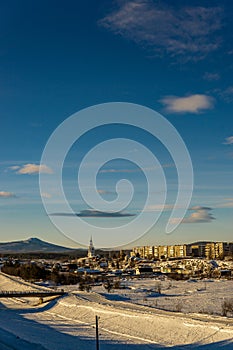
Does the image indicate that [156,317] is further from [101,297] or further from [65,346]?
[101,297]

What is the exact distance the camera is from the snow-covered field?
27328mm

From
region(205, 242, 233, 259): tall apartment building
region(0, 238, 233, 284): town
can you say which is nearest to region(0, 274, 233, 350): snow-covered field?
region(0, 238, 233, 284): town

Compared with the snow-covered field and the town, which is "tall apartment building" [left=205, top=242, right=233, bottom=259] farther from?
the snow-covered field

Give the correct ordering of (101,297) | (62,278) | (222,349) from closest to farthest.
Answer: (222,349) → (101,297) → (62,278)

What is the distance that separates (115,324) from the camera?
114ft

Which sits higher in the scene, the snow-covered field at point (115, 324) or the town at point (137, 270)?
the town at point (137, 270)

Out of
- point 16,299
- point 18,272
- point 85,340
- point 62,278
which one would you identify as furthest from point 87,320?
point 18,272

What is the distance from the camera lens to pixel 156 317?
111 ft

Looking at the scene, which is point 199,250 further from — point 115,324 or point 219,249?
point 115,324

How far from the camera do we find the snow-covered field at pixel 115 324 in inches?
1076

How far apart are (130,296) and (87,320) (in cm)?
1526

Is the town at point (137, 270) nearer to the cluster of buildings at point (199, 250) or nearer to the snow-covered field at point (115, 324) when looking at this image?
the cluster of buildings at point (199, 250)

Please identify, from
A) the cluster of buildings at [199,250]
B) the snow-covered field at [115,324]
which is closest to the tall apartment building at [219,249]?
the cluster of buildings at [199,250]

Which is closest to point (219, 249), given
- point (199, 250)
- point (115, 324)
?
point (199, 250)
